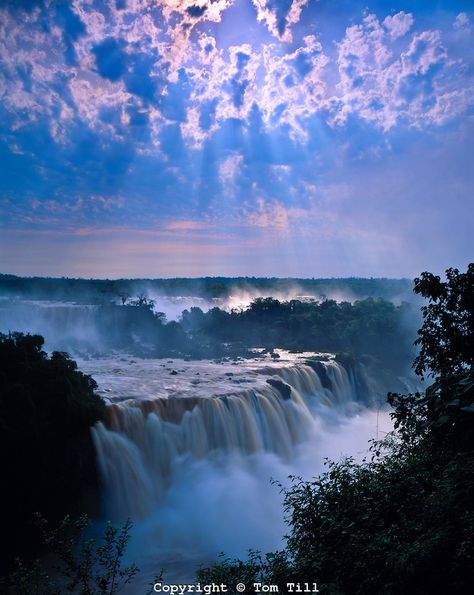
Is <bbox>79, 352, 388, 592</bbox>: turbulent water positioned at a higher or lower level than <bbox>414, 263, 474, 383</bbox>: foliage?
lower

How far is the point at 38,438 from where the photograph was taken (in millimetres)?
18484

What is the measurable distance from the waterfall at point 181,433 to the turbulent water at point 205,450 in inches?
2.2

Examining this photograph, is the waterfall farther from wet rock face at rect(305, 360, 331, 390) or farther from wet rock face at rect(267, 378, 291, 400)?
wet rock face at rect(305, 360, 331, 390)

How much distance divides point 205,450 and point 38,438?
30.5 ft

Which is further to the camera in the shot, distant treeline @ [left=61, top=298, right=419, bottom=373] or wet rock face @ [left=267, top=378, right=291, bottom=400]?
distant treeline @ [left=61, top=298, right=419, bottom=373]

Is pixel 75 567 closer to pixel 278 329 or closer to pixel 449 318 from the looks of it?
pixel 449 318

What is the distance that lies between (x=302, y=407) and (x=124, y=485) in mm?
16207

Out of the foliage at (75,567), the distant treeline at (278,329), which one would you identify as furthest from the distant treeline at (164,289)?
the foliage at (75,567)

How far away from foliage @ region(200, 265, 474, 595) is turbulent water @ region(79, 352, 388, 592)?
8.57 metres

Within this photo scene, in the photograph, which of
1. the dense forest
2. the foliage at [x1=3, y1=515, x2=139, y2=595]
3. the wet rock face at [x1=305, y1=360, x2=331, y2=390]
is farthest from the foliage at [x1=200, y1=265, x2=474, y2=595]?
the wet rock face at [x1=305, y1=360, x2=331, y2=390]

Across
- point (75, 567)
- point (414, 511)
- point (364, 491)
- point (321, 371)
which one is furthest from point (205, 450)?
point (321, 371)

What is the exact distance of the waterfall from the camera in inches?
813

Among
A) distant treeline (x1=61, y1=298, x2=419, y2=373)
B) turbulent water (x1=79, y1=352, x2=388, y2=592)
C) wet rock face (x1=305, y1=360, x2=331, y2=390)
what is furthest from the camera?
distant treeline (x1=61, y1=298, x2=419, y2=373)

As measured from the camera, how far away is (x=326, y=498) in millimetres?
11086
